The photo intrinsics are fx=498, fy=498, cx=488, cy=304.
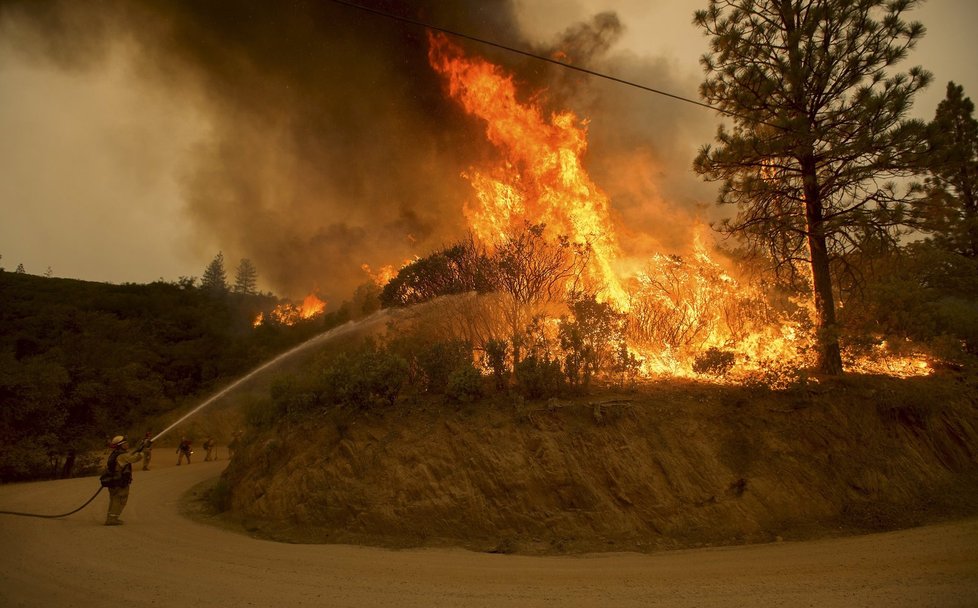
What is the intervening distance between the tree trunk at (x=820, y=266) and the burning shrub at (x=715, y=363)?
2.22 meters

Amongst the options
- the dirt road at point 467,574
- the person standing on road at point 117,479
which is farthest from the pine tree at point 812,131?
the person standing on road at point 117,479

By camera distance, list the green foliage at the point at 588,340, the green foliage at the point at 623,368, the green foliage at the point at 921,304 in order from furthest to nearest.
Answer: the green foliage at the point at 921,304, the green foliage at the point at 623,368, the green foliage at the point at 588,340

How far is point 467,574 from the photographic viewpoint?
274 inches

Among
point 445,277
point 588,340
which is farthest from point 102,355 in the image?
point 588,340

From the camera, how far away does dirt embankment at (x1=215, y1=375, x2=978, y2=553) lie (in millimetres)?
8688

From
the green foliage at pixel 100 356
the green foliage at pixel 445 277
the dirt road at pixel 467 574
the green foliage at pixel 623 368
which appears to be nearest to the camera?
the dirt road at pixel 467 574

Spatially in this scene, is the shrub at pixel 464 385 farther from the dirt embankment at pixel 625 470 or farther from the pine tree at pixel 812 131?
the pine tree at pixel 812 131

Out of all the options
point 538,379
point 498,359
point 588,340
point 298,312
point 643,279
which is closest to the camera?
point 538,379

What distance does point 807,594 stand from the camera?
5848 millimetres

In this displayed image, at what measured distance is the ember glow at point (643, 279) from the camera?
12.7 meters

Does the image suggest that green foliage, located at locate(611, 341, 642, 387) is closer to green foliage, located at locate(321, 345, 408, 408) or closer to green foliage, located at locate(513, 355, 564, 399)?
green foliage, located at locate(513, 355, 564, 399)

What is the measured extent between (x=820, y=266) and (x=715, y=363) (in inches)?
158

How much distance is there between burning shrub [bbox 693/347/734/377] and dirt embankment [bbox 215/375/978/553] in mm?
807

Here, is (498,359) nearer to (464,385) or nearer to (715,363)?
(464,385)
